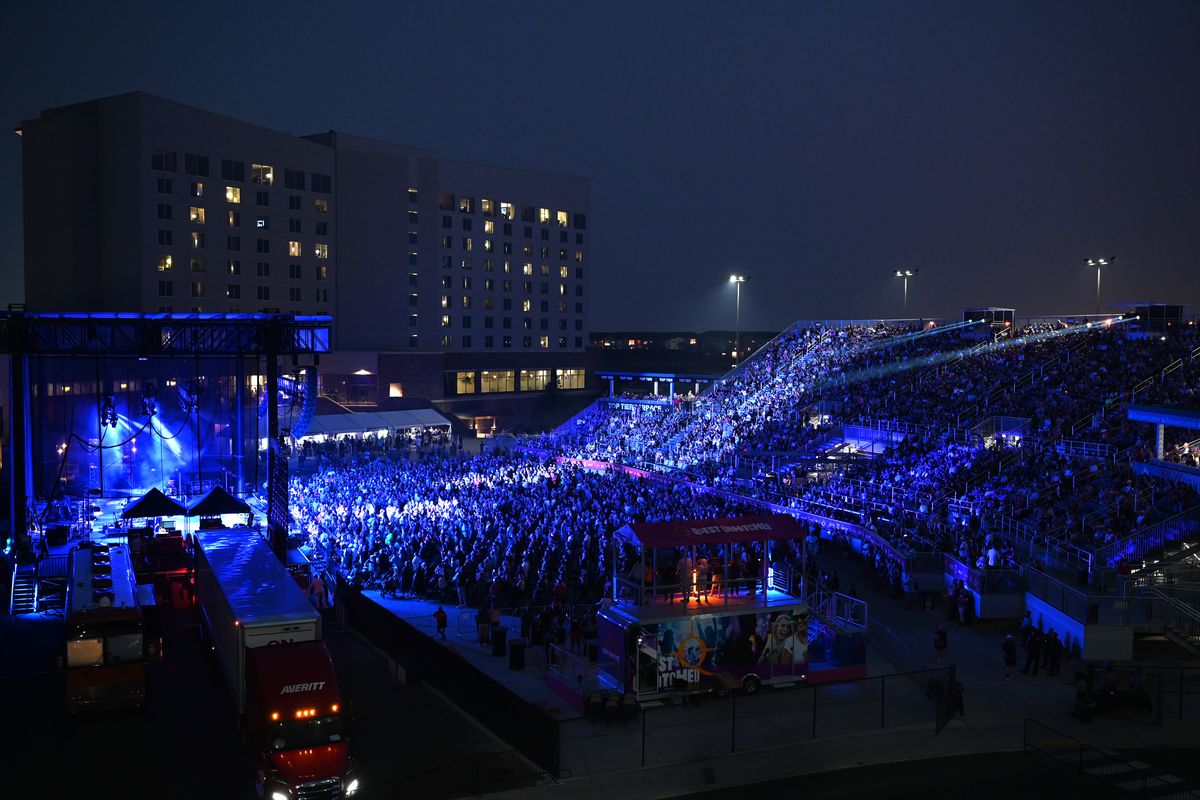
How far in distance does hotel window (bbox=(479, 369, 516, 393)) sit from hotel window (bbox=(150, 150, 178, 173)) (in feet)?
88.4

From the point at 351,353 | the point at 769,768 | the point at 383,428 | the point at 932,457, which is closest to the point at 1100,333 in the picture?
the point at 932,457

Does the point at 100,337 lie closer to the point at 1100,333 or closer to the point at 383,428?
the point at 383,428

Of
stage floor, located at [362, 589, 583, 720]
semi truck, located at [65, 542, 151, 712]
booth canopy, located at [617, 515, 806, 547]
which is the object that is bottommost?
stage floor, located at [362, 589, 583, 720]

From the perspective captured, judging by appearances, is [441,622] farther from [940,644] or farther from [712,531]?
[940,644]

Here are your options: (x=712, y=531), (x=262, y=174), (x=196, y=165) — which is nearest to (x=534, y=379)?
(x=262, y=174)

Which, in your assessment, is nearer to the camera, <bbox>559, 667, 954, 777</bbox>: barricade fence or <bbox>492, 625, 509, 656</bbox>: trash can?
<bbox>559, 667, 954, 777</bbox>: barricade fence

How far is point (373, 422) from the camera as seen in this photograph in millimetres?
55562

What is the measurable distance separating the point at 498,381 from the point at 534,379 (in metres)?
3.94

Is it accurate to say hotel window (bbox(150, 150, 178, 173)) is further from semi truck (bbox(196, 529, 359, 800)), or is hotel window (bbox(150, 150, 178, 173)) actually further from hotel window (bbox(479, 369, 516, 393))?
semi truck (bbox(196, 529, 359, 800))

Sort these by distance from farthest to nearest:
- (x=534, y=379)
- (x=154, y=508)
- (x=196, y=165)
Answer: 1. (x=534, y=379)
2. (x=196, y=165)
3. (x=154, y=508)

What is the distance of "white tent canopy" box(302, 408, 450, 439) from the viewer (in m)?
52.7

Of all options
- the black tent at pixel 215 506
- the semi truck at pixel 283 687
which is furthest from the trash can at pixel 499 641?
the black tent at pixel 215 506

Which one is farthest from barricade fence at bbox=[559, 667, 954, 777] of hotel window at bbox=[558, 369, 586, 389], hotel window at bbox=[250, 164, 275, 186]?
hotel window at bbox=[558, 369, 586, 389]

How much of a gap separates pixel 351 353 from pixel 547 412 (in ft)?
63.9
